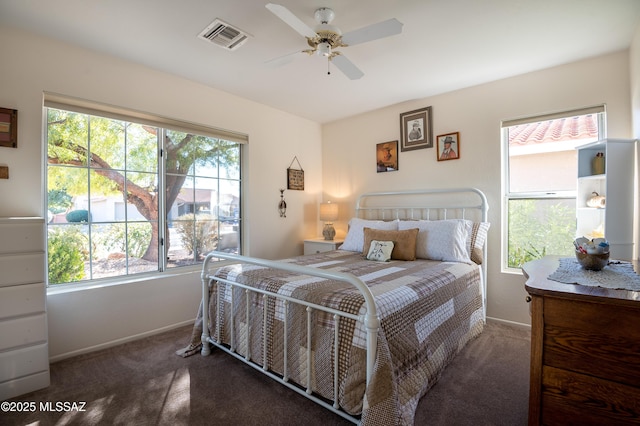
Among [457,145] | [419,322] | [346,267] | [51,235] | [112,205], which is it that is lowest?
[419,322]

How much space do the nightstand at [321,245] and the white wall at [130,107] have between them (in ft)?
0.73

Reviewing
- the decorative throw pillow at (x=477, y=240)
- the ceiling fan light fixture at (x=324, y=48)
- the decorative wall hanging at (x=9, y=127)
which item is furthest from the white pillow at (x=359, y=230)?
the decorative wall hanging at (x=9, y=127)

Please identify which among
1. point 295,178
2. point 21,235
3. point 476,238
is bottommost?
point 476,238

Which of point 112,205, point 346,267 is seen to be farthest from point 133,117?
point 346,267

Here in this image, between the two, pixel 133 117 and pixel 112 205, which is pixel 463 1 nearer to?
pixel 133 117

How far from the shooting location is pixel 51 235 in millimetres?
2246

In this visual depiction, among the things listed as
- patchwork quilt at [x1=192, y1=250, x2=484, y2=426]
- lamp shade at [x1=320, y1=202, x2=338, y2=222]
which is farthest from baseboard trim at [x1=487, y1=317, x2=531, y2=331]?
lamp shade at [x1=320, y1=202, x2=338, y2=222]

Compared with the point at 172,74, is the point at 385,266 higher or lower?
lower

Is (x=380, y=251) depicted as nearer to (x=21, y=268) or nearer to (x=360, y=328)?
(x=360, y=328)

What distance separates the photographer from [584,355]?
109 cm

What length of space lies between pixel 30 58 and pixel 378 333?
2.90 metres

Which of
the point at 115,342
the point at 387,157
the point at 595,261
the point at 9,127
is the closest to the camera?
the point at 595,261

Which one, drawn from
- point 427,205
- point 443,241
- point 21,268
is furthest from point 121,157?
point 427,205

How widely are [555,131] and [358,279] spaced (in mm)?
2690
